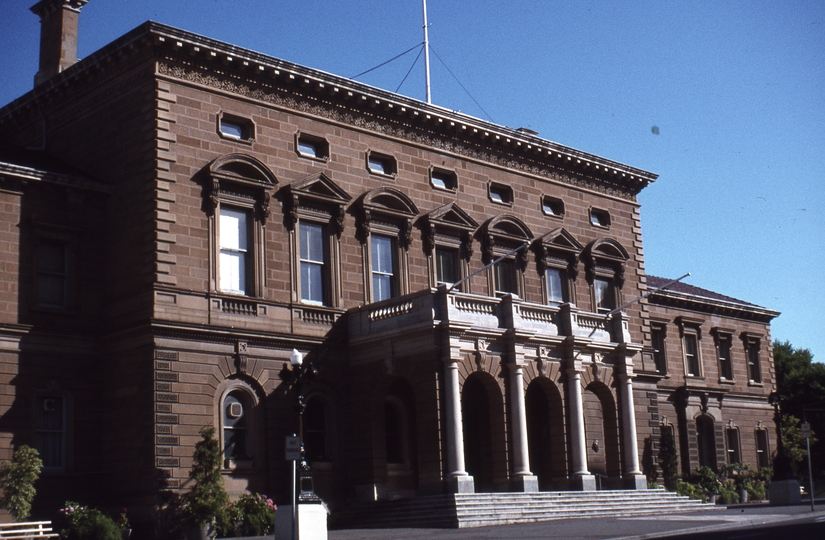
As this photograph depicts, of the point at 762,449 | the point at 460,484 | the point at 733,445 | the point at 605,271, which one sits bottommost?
the point at 460,484

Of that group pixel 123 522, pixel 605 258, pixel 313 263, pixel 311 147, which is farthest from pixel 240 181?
pixel 605 258

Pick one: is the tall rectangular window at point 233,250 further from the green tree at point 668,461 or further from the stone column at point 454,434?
the green tree at point 668,461

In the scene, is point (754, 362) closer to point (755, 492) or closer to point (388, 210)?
point (755, 492)

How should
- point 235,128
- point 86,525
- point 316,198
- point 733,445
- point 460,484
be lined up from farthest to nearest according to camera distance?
point 733,445 → point 316,198 → point 235,128 → point 460,484 → point 86,525

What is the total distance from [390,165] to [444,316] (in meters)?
8.13

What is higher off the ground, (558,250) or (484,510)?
(558,250)

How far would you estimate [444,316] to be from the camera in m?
35.5

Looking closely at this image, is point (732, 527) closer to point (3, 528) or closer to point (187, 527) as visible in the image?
point (187, 527)

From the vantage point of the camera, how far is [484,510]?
33.6 meters

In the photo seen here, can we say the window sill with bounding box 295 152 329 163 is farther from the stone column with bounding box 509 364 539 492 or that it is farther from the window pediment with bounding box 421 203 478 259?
the stone column with bounding box 509 364 539 492

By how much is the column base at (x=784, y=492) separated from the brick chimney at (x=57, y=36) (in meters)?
32.5

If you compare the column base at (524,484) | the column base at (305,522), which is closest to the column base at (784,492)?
the column base at (524,484)

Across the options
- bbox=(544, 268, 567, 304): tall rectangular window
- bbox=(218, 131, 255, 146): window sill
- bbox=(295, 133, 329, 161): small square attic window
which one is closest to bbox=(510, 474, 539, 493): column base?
→ bbox=(544, 268, 567, 304): tall rectangular window

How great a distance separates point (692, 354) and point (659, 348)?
343cm
